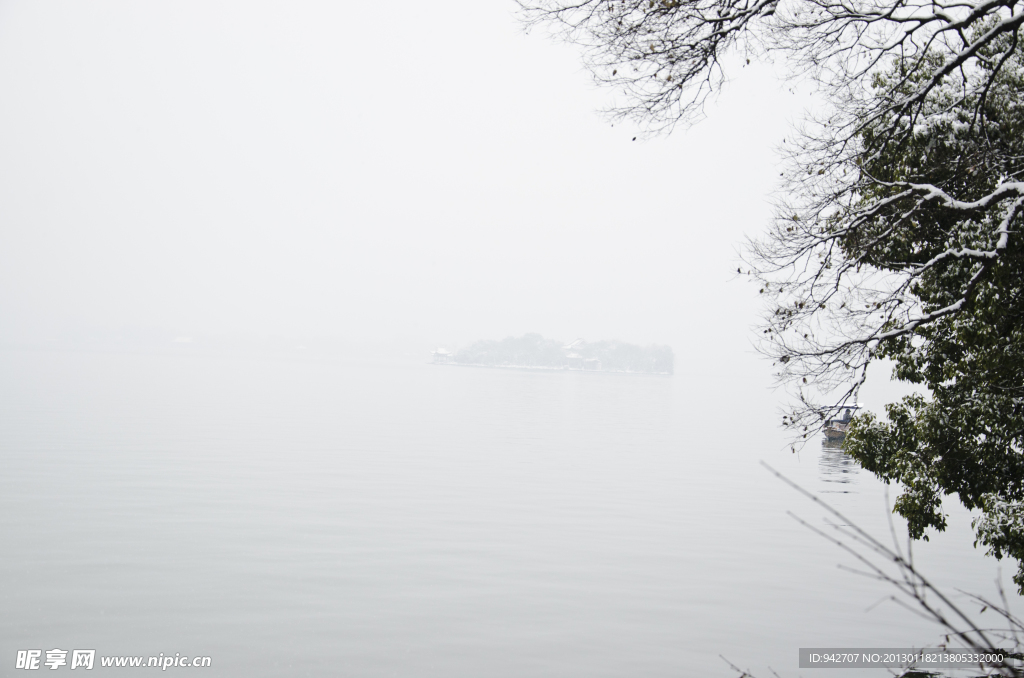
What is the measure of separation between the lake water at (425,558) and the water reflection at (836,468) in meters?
0.24

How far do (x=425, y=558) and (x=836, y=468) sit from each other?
23534 mm

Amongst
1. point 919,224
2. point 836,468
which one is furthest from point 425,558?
point 836,468

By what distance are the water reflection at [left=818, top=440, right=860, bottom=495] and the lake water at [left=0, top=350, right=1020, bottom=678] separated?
9.6 inches

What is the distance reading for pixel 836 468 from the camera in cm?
3288

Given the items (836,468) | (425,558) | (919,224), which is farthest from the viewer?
(836,468)

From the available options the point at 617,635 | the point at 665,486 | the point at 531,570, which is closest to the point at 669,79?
the point at 617,635

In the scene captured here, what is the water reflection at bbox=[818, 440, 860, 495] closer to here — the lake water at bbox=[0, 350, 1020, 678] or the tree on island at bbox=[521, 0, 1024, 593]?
the lake water at bbox=[0, 350, 1020, 678]

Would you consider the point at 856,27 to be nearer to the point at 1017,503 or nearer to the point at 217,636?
the point at 1017,503

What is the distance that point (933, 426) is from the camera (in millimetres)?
10359

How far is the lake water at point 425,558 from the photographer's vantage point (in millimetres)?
10797

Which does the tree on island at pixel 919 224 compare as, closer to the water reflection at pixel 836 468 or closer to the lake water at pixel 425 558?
the lake water at pixel 425 558

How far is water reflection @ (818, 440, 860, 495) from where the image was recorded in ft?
89.0

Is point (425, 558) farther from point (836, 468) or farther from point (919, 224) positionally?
point (836, 468)


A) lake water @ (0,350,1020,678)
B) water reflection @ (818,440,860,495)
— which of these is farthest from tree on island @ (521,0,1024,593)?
water reflection @ (818,440,860,495)
